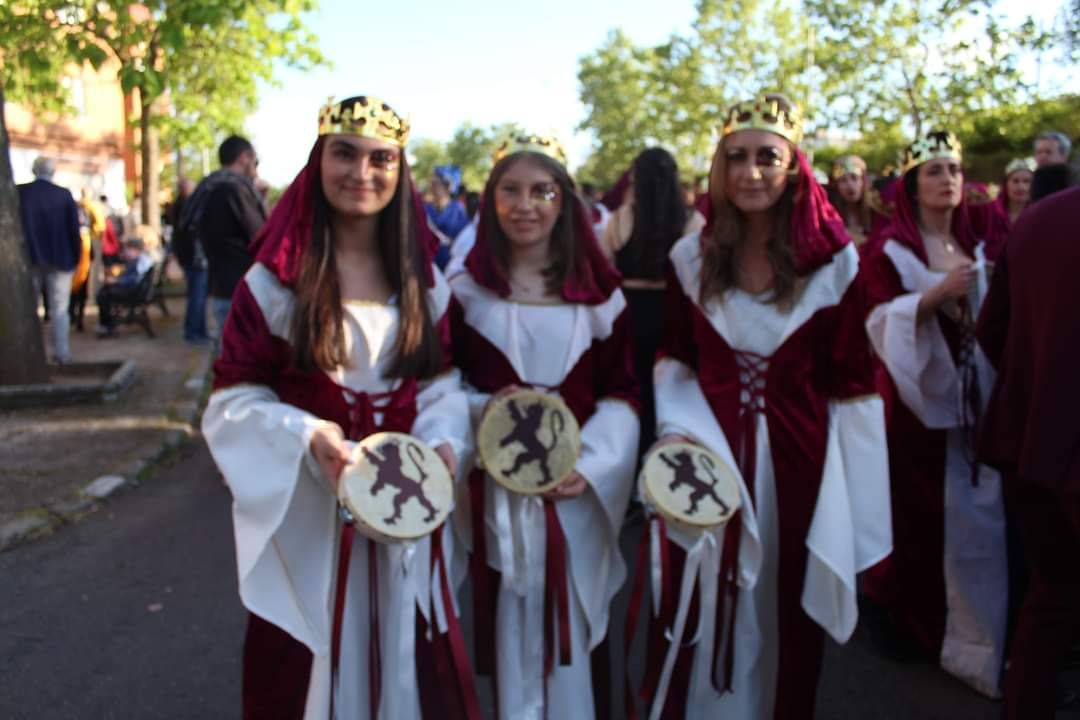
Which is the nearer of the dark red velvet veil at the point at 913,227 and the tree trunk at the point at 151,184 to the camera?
the dark red velvet veil at the point at 913,227

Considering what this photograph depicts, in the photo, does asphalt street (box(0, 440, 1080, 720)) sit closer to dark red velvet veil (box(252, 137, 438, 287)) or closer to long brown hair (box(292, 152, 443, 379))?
long brown hair (box(292, 152, 443, 379))

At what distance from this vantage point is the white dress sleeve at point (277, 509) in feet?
7.99

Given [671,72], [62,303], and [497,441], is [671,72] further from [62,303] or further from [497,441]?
[497,441]

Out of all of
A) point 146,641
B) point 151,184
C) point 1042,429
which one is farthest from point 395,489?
point 151,184

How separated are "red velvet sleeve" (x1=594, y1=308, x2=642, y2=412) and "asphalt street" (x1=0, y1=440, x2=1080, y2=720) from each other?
4.76 ft

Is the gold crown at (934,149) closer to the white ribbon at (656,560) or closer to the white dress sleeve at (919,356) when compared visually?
the white dress sleeve at (919,356)

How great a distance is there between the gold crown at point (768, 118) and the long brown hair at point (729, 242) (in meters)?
0.08

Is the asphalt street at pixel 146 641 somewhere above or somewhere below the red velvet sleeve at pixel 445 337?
below

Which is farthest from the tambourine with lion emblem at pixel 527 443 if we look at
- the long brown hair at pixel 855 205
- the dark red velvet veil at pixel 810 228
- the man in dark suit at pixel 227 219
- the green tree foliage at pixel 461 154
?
the green tree foliage at pixel 461 154

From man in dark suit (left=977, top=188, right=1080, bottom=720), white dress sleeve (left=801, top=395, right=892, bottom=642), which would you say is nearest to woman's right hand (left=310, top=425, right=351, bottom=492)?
white dress sleeve (left=801, top=395, right=892, bottom=642)

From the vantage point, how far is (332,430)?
93.7 inches

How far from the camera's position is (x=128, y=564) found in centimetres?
474

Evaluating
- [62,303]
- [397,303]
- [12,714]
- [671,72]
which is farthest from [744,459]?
[671,72]

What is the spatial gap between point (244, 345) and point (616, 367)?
1.13 metres
